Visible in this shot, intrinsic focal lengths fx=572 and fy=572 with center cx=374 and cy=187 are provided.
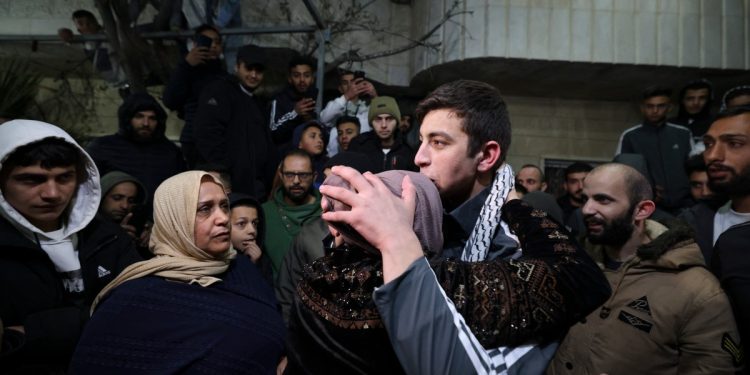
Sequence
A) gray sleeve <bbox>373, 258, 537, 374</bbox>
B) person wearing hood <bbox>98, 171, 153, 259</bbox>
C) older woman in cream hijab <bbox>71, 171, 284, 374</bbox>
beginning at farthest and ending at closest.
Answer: person wearing hood <bbox>98, 171, 153, 259</bbox> → older woman in cream hijab <bbox>71, 171, 284, 374</bbox> → gray sleeve <bbox>373, 258, 537, 374</bbox>

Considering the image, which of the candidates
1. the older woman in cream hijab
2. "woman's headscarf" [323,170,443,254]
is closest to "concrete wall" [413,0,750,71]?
the older woman in cream hijab

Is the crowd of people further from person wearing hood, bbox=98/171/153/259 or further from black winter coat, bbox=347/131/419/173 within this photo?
black winter coat, bbox=347/131/419/173

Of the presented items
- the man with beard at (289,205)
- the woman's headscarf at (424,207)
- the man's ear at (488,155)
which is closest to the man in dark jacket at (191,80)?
the man with beard at (289,205)

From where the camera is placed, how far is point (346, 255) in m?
1.23

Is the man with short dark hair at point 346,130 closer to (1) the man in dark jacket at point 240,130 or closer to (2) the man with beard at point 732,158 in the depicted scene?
(1) the man in dark jacket at point 240,130

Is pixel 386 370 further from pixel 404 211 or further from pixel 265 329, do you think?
pixel 265 329

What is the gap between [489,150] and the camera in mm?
1444

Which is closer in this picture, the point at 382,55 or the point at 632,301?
the point at 632,301

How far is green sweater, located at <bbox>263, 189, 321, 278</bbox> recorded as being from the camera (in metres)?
4.04

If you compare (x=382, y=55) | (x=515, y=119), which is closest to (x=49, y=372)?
(x=382, y=55)

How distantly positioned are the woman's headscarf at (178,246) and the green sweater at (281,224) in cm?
126

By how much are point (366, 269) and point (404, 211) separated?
14cm

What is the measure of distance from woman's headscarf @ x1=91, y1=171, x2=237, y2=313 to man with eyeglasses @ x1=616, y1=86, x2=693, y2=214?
4837 millimetres

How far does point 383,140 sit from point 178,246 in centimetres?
→ 325
